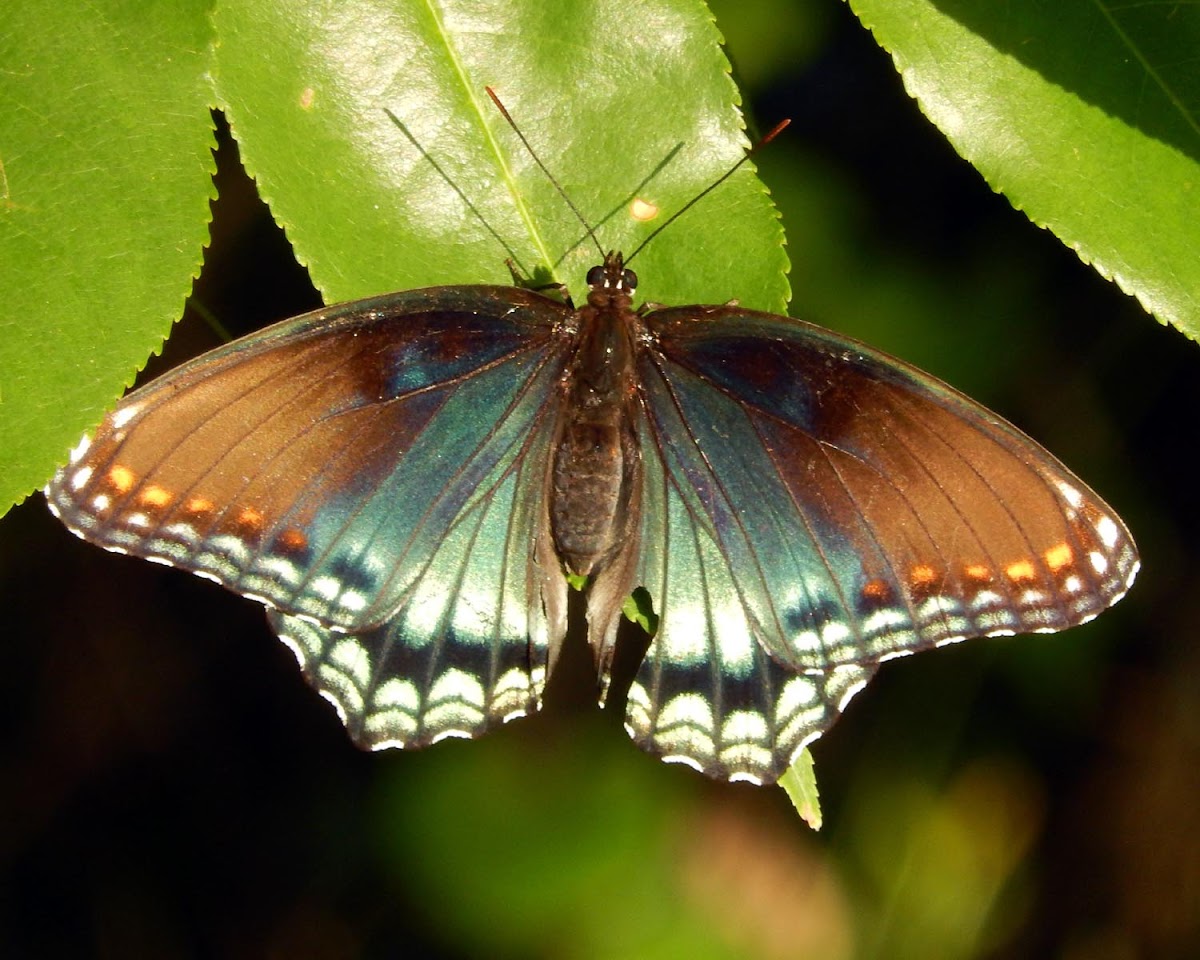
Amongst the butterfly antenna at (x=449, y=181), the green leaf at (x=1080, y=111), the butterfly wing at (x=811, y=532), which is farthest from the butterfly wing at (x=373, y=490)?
the green leaf at (x=1080, y=111)

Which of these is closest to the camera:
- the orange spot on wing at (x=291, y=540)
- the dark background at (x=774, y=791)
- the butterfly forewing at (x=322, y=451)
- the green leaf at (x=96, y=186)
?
the green leaf at (x=96, y=186)

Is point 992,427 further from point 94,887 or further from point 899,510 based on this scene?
point 94,887

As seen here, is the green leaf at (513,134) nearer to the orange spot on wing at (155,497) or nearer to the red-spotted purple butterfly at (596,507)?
the red-spotted purple butterfly at (596,507)

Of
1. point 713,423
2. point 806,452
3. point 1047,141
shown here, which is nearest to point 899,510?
point 806,452

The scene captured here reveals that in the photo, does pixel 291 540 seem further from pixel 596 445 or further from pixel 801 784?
pixel 801 784

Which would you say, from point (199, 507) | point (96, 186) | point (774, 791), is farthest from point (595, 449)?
point (774, 791)

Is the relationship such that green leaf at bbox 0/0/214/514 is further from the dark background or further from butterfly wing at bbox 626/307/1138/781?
the dark background

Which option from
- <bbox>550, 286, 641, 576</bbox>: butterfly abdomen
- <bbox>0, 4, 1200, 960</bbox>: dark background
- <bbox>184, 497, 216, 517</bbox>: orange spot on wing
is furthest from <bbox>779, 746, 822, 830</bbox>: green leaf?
<bbox>0, 4, 1200, 960</bbox>: dark background

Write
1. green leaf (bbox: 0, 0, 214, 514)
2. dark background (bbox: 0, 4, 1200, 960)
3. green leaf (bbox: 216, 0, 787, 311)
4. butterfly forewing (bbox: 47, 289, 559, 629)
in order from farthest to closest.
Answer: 1. dark background (bbox: 0, 4, 1200, 960)
2. butterfly forewing (bbox: 47, 289, 559, 629)
3. green leaf (bbox: 216, 0, 787, 311)
4. green leaf (bbox: 0, 0, 214, 514)
